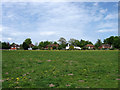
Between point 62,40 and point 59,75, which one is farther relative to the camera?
point 62,40

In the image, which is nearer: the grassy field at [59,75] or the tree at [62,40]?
the grassy field at [59,75]

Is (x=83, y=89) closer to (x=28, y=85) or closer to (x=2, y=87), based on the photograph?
(x=28, y=85)

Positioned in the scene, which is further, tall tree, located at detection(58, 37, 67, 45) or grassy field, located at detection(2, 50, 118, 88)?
tall tree, located at detection(58, 37, 67, 45)

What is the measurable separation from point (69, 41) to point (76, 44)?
13.4 m

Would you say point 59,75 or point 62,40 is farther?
point 62,40

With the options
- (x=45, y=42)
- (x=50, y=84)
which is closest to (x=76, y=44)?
(x=45, y=42)

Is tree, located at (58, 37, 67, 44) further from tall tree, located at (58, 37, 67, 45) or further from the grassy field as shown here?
the grassy field

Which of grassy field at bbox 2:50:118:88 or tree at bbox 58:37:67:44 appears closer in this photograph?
grassy field at bbox 2:50:118:88

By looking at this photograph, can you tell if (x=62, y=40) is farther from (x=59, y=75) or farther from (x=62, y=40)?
(x=59, y=75)

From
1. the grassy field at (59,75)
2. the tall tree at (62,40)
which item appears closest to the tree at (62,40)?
the tall tree at (62,40)

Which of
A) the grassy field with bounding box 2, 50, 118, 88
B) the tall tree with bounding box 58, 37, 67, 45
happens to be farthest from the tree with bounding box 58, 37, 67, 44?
the grassy field with bounding box 2, 50, 118, 88

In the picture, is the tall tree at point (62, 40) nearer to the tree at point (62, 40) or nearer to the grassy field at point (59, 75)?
the tree at point (62, 40)

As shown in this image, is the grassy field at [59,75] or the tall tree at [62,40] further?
the tall tree at [62,40]

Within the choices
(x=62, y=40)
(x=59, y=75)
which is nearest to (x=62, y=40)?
(x=62, y=40)
